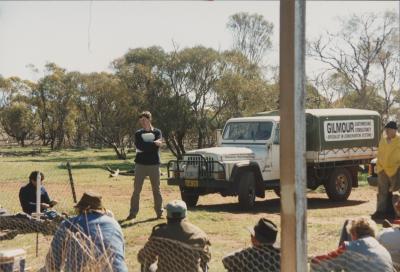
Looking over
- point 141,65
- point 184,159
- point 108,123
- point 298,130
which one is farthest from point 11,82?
point 298,130

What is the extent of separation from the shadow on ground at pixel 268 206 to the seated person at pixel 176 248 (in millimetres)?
6743

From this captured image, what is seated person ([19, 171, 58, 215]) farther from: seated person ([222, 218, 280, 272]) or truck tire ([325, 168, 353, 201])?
truck tire ([325, 168, 353, 201])

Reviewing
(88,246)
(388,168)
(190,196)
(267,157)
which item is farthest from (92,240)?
(267,157)

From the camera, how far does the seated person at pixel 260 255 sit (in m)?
4.52

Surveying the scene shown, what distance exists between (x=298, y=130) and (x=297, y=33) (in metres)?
0.56

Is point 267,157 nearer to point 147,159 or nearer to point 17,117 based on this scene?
point 147,159

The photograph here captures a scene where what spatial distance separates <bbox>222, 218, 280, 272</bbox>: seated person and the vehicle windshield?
8037 millimetres

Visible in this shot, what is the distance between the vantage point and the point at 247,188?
11.8m

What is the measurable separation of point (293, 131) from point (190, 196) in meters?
9.19

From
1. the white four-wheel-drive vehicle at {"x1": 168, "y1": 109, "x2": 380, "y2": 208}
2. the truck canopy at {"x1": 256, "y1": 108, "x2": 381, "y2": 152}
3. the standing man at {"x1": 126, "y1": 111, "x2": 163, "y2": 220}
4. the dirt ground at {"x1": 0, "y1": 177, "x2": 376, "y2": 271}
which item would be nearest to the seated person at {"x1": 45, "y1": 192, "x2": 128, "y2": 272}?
the dirt ground at {"x1": 0, "y1": 177, "x2": 376, "y2": 271}

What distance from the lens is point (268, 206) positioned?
12.7 metres

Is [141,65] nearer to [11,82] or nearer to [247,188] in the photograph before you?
[247,188]

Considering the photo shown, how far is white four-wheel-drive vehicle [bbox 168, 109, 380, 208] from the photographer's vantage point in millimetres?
11852

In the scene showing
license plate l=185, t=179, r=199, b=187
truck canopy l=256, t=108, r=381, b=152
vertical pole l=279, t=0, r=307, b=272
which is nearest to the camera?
vertical pole l=279, t=0, r=307, b=272
